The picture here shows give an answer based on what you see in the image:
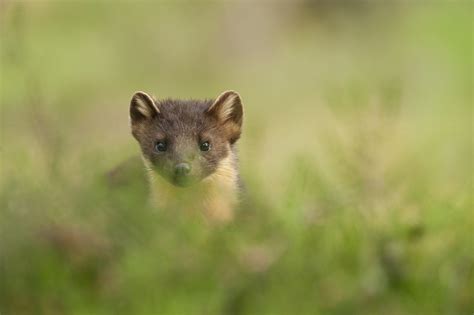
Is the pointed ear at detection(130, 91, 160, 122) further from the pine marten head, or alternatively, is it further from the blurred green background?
the blurred green background

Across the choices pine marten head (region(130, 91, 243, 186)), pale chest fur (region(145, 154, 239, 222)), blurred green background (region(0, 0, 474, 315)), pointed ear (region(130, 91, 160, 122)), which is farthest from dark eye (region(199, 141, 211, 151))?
pointed ear (region(130, 91, 160, 122))

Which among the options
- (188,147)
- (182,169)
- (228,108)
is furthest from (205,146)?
(228,108)

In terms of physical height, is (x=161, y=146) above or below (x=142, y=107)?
below

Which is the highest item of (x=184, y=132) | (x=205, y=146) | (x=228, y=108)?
(x=228, y=108)

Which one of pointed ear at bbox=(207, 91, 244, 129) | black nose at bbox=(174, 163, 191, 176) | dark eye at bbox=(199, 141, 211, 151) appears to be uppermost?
pointed ear at bbox=(207, 91, 244, 129)

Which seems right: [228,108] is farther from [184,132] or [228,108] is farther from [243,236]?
[243,236]

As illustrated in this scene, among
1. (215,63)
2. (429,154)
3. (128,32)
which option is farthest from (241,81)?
(429,154)

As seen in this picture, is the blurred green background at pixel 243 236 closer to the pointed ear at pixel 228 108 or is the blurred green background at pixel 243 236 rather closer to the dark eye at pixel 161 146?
the dark eye at pixel 161 146

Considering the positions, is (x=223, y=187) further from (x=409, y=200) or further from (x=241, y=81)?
(x=241, y=81)
